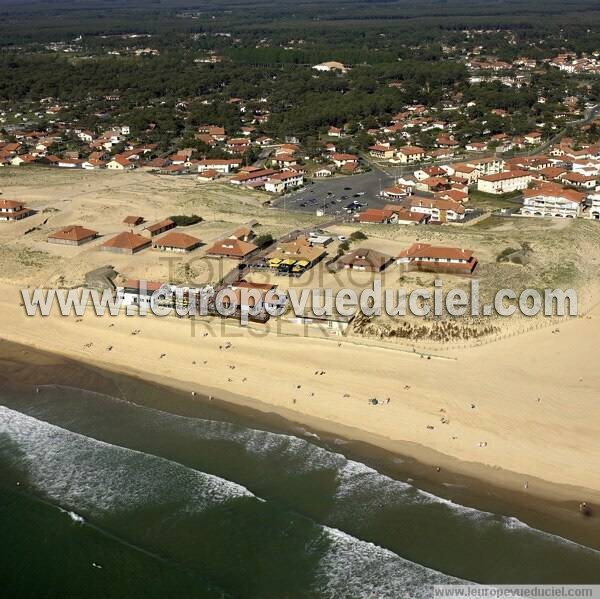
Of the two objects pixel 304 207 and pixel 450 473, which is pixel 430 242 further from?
pixel 450 473

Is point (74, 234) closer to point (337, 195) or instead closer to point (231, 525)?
point (337, 195)

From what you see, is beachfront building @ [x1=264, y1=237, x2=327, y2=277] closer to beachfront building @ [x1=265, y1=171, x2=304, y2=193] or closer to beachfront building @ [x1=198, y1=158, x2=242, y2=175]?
beachfront building @ [x1=265, y1=171, x2=304, y2=193]

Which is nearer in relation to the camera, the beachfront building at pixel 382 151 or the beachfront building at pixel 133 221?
the beachfront building at pixel 133 221

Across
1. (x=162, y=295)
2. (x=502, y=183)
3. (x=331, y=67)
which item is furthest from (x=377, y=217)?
(x=331, y=67)

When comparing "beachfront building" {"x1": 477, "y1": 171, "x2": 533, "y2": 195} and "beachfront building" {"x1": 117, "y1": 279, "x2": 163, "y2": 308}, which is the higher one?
"beachfront building" {"x1": 117, "y1": 279, "x2": 163, "y2": 308}

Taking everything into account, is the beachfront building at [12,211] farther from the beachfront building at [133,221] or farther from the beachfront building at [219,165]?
the beachfront building at [219,165]

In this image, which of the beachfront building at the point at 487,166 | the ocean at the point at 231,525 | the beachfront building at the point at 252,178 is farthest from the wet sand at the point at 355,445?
the beachfront building at the point at 487,166

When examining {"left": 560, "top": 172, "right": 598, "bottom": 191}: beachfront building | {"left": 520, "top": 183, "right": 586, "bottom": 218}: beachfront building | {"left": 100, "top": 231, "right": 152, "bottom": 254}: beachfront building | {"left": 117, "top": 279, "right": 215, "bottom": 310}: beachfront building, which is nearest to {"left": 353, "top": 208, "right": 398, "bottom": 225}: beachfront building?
{"left": 520, "top": 183, "right": 586, "bottom": 218}: beachfront building
